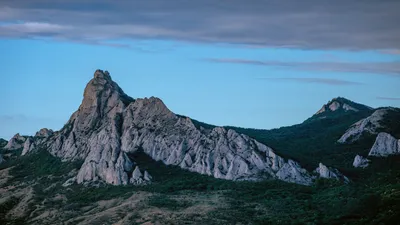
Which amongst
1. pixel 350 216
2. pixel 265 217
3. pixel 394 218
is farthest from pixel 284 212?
pixel 394 218

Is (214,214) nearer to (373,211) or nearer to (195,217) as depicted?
(195,217)

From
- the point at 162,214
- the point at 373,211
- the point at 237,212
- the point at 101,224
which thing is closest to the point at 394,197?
the point at 373,211

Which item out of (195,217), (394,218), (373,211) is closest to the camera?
(394,218)

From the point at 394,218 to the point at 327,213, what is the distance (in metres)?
24.6

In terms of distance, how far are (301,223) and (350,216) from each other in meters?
11.4

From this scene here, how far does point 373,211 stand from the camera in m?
181

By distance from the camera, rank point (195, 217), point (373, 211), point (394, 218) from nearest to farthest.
→ point (394, 218) → point (373, 211) → point (195, 217)

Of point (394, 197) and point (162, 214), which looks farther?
point (162, 214)

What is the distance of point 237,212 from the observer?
650ft

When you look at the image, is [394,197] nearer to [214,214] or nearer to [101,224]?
[214,214]

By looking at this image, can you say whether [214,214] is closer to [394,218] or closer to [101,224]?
[101,224]

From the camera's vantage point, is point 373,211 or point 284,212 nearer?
point 373,211

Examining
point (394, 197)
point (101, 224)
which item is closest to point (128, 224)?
point (101, 224)

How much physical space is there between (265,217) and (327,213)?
1470 cm
